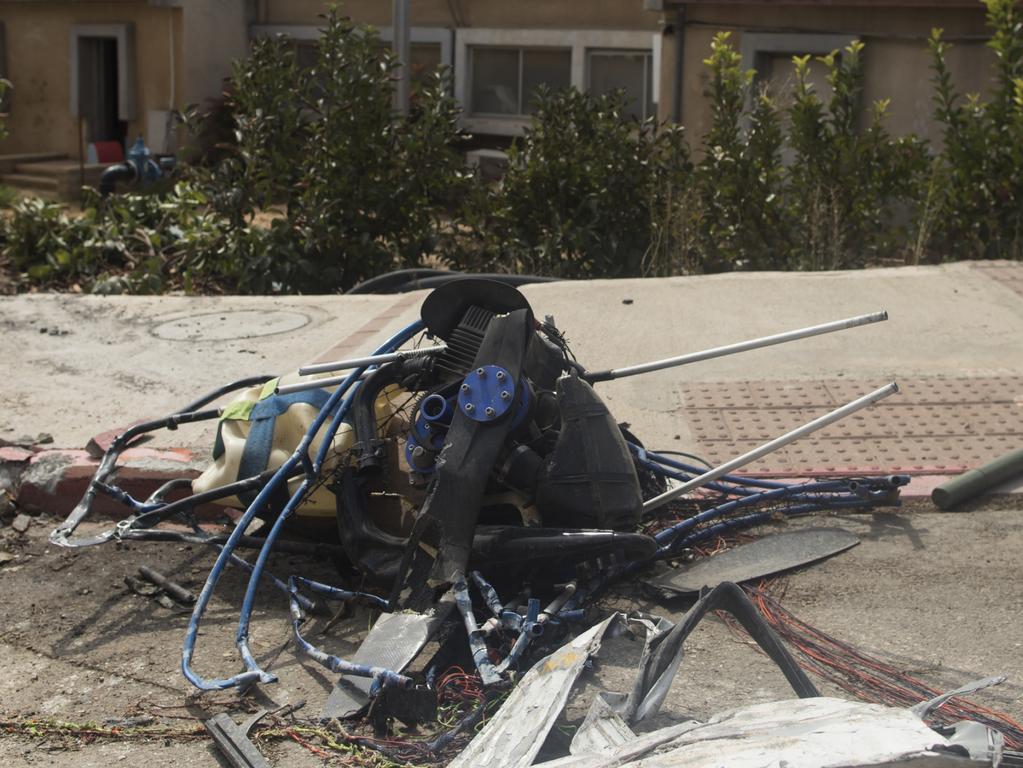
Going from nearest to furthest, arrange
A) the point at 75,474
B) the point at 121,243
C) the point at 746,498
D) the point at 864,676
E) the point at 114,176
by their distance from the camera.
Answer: the point at 864,676 → the point at 746,498 → the point at 75,474 → the point at 121,243 → the point at 114,176

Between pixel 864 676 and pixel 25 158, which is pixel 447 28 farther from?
pixel 864 676

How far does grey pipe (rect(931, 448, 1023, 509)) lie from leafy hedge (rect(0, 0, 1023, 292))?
14.5ft

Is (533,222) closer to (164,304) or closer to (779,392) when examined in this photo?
(164,304)

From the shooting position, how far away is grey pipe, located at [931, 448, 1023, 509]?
4805mm

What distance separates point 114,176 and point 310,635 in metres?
14.7

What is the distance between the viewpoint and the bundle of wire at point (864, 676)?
3.27 meters

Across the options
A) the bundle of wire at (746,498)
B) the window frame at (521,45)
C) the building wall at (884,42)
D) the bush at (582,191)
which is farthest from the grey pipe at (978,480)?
the window frame at (521,45)

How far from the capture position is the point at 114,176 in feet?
57.3

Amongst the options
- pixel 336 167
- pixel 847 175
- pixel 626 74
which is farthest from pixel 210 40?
pixel 847 175

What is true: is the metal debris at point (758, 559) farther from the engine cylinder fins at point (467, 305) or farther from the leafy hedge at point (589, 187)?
the leafy hedge at point (589, 187)

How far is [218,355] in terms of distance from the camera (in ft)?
22.9

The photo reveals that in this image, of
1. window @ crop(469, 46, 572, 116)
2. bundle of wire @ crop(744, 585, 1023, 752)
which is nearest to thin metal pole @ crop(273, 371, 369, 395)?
bundle of wire @ crop(744, 585, 1023, 752)

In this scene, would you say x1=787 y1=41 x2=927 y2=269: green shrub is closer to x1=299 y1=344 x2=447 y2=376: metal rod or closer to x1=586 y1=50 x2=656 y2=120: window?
x1=299 y1=344 x2=447 y2=376: metal rod

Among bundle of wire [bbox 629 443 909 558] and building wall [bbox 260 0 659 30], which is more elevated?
building wall [bbox 260 0 659 30]
